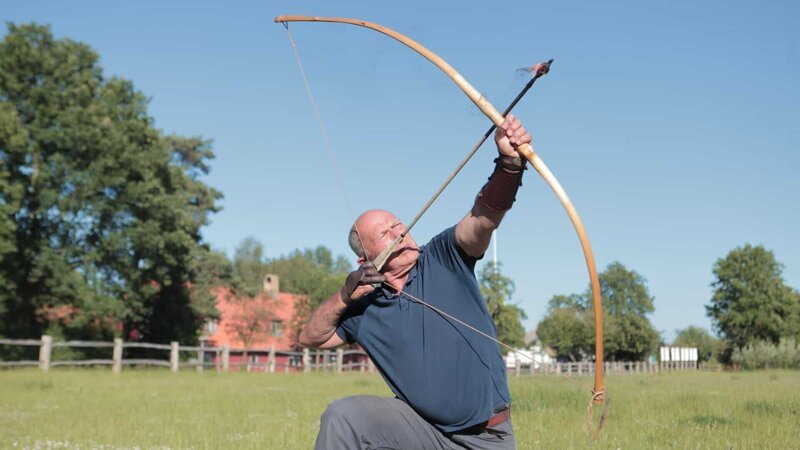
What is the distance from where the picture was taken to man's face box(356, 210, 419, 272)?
14.4ft

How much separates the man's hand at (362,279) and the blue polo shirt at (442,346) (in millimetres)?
183

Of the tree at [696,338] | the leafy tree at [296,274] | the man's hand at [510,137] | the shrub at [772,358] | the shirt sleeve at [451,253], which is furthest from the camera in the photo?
the tree at [696,338]

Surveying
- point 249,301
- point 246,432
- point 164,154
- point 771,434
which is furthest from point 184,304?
point 771,434

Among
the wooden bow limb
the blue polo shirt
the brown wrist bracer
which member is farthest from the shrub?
the brown wrist bracer

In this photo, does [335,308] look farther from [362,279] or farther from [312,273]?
[312,273]

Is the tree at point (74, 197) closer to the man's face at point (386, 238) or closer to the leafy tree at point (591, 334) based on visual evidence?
the man's face at point (386, 238)

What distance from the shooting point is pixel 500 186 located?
12.3 feet

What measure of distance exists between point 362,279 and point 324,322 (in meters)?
0.56

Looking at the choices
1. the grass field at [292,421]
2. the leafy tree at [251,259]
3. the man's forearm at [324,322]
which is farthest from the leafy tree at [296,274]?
the man's forearm at [324,322]

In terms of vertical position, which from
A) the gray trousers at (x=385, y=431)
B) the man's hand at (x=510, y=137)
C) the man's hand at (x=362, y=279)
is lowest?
the gray trousers at (x=385, y=431)

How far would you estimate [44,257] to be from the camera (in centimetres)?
3556

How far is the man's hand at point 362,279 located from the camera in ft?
13.4

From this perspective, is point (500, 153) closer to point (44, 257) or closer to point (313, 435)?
point (313, 435)

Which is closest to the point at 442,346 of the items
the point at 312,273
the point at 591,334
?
the point at 312,273
